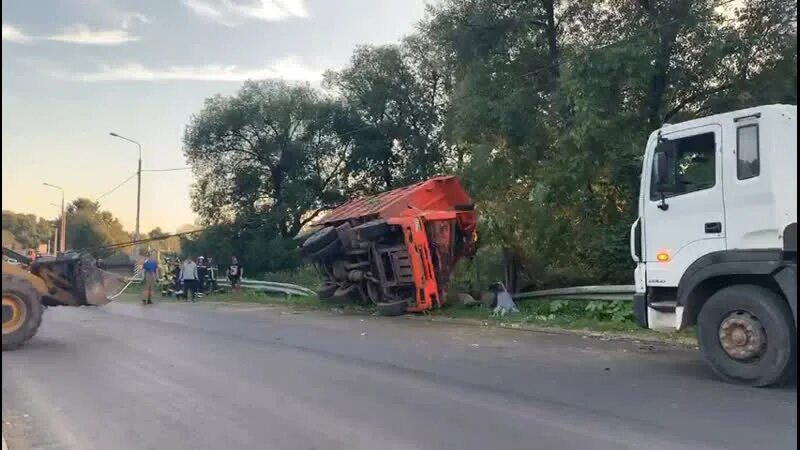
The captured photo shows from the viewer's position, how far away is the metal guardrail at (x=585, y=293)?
1250 centimetres

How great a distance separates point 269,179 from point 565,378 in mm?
28214

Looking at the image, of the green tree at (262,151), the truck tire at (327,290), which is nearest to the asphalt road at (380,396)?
the truck tire at (327,290)

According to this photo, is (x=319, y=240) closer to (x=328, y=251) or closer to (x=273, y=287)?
(x=328, y=251)

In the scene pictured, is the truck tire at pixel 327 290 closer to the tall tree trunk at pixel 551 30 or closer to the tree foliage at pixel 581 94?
the tree foliage at pixel 581 94

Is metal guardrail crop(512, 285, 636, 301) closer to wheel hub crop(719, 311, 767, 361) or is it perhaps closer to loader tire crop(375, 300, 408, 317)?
loader tire crop(375, 300, 408, 317)

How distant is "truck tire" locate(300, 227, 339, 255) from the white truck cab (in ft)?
30.9

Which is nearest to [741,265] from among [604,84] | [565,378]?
[565,378]

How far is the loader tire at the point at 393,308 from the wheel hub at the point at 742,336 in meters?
8.25

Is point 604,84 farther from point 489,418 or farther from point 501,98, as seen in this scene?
point 489,418

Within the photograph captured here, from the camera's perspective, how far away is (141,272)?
20.8m

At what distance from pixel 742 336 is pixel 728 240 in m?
0.97

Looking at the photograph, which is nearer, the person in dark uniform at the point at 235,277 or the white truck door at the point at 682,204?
the white truck door at the point at 682,204

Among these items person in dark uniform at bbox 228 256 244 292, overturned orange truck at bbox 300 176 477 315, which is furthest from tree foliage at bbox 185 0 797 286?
person in dark uniform at bbox 228 256 244 292

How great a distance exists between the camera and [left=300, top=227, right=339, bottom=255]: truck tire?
16.6 meters
